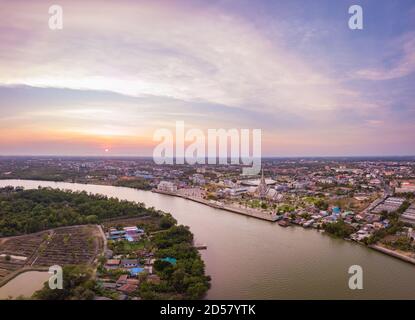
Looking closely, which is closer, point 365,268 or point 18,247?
point 365,268

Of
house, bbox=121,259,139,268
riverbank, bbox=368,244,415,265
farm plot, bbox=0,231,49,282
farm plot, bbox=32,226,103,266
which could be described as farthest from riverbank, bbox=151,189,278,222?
farm plot, bbox=0,231,49,282

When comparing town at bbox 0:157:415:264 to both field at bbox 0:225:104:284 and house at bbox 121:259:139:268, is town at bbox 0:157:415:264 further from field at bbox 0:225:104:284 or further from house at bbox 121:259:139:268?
field at bbox 0:225:104:284

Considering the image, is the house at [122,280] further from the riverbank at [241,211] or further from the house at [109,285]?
the riverbank at [241,211]

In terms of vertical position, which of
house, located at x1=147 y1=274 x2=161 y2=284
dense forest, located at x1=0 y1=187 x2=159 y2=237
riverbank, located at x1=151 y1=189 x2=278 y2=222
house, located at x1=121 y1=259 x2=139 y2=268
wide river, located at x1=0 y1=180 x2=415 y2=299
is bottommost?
wide river, located at x1=0 y1=180 x2=415 y2=299

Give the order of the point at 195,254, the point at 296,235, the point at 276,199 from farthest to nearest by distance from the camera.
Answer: the point at 276,199 → the point at 296,235 → the point at 195,254

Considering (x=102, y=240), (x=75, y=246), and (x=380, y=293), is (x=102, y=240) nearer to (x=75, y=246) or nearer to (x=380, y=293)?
(x=75, y=246)
